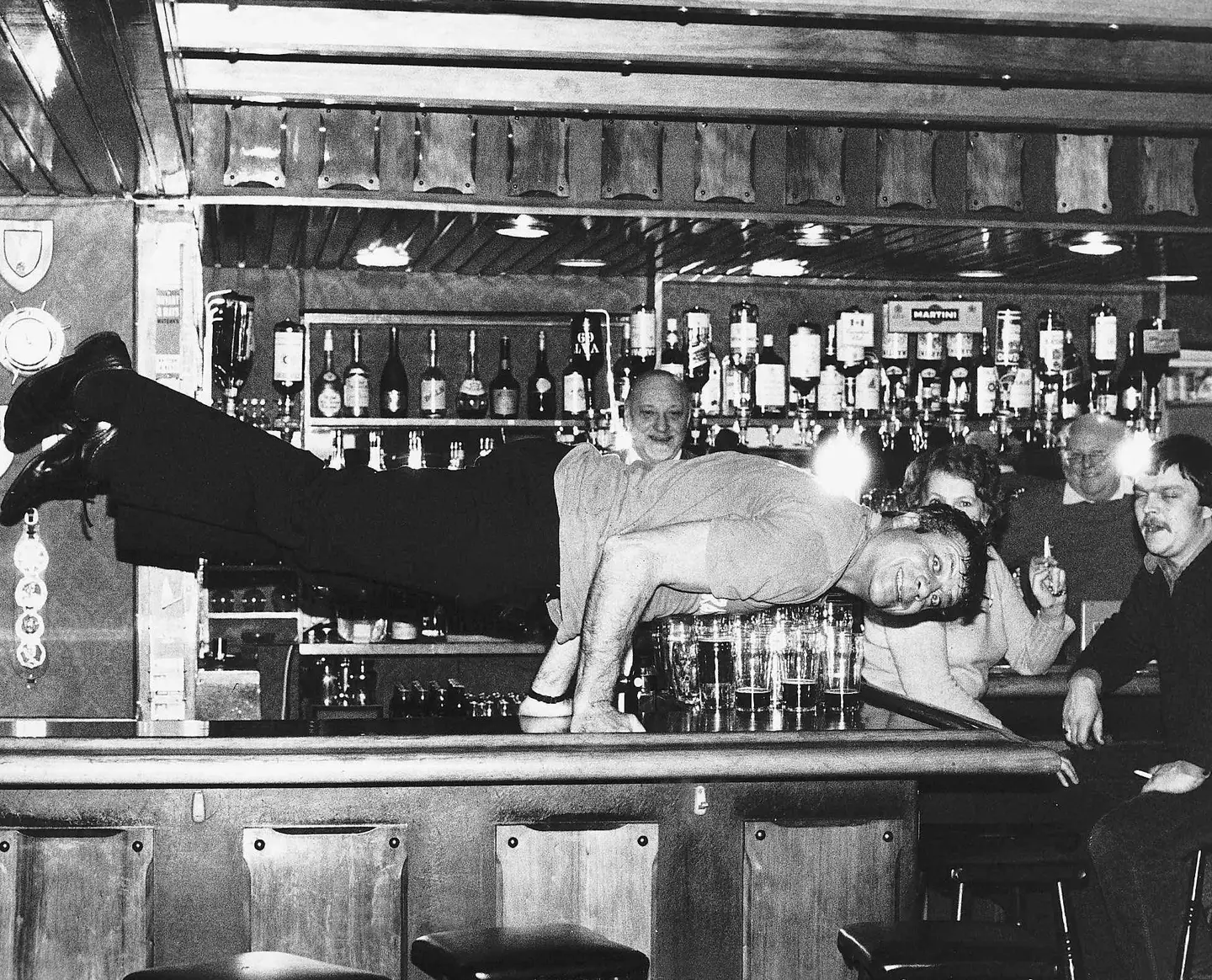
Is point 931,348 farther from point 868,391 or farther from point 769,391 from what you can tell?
point 769,391

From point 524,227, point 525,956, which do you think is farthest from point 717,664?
point 524,227

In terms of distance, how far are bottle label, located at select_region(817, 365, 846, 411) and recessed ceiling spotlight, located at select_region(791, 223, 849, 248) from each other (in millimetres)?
724

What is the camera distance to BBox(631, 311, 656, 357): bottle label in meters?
5.79

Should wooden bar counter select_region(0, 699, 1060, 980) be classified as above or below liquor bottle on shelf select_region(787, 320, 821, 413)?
below

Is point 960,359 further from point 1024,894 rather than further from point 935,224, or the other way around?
point 1024,894

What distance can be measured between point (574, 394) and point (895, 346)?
1.40 m

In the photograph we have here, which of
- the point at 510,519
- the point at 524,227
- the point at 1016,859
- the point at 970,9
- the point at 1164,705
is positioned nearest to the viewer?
the point at 510,519

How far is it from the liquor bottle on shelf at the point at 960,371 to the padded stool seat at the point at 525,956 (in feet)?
13.5

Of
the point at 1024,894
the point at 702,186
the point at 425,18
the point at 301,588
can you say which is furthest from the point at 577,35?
the point at 1024,894

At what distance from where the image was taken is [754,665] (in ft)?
10.5

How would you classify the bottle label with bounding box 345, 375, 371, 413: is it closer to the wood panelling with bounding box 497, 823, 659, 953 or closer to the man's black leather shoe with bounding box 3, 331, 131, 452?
the man's black leather shoe with bounding box 3, 331, 131, 452

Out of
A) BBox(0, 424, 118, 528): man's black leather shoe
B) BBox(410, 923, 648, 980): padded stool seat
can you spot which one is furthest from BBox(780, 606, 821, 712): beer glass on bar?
BBox(0, 424, 118, 528): man's black leather shoe

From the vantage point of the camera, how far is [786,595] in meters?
2.80

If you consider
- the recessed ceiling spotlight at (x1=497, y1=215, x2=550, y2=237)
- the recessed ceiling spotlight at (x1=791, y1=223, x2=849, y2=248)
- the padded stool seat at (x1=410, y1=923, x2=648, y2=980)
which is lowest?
the padded stool seat at (x1=410, y1=923, x2=648, y2=980)
